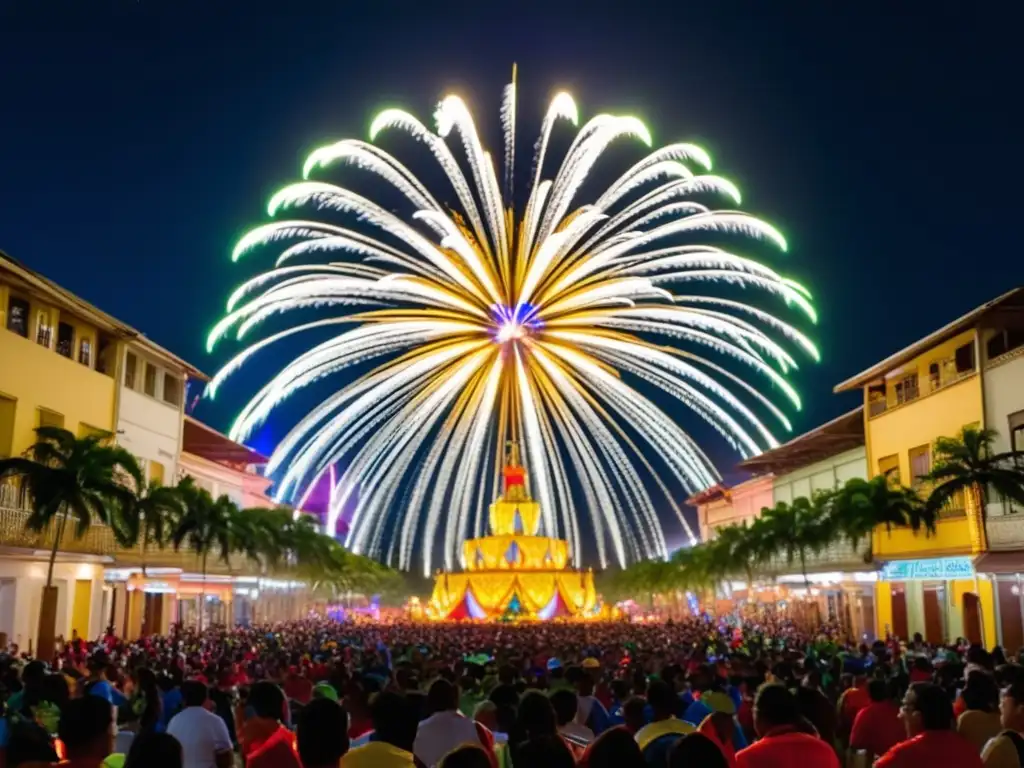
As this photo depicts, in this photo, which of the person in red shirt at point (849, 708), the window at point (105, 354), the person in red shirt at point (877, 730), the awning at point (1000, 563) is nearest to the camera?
the person in red shirt at point (877, 730)

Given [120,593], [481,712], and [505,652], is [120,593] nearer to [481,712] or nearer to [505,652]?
[505,652]

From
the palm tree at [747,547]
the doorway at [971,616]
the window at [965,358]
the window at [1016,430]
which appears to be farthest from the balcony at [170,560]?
the window at [965,358]

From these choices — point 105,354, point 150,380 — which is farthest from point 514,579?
point 105,354

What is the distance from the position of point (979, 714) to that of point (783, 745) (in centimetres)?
364

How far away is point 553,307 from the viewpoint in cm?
4069

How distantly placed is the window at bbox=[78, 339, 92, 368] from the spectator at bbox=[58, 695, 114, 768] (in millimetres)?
34311

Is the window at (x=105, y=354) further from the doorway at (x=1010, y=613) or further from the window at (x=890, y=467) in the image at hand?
the doorway at (x=1010, y=613)

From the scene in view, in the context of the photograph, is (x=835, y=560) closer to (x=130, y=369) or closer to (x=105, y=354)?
(x=130, y=369)

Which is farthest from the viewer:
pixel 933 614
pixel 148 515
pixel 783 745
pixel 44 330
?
pixel 933 614

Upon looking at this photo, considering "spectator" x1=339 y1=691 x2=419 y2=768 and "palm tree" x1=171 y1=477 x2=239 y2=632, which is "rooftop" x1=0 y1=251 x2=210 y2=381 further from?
"spectator" x1=339 y1=691 x2=419 y2=768

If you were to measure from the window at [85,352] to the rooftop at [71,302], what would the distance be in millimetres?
724

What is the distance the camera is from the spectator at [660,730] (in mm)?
7391

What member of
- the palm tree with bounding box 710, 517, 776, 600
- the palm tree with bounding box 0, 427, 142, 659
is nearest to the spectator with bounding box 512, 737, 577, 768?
the palm tree with bounding box 0, 427, 142, 659

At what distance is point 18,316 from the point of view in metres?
33.5
